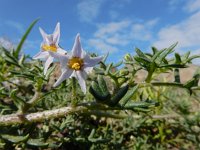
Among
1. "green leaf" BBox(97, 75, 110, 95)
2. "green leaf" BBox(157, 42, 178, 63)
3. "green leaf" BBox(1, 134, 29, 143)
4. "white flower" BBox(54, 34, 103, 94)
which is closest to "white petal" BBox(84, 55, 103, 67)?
"white flower" BBox(54, 34, 103, 94)

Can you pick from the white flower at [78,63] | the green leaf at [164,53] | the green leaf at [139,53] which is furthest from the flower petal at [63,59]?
the green leaf at [164,53]

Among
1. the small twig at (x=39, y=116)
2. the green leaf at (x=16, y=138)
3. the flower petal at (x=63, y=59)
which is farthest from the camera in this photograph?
the green leaf at (x=16, y=138)

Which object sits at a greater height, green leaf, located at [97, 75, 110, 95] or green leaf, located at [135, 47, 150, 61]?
green leaf, located at [135, 47, 150, 61]

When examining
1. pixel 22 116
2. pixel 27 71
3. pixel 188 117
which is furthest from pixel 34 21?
pixel 188 117

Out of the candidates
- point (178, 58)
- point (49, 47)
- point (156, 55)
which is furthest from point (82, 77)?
point (178, 58)

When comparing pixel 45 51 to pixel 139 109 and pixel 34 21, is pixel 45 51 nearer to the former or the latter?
pixel 34 21

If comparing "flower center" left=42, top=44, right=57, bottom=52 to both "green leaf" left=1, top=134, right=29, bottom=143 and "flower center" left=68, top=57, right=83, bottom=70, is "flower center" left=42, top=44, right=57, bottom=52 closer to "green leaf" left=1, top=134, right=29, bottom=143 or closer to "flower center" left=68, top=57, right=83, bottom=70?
"flower center" left=68, top=57, right=83, bottom=70

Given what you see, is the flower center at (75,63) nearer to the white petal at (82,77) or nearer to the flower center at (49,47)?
the white petal at (82,77)
